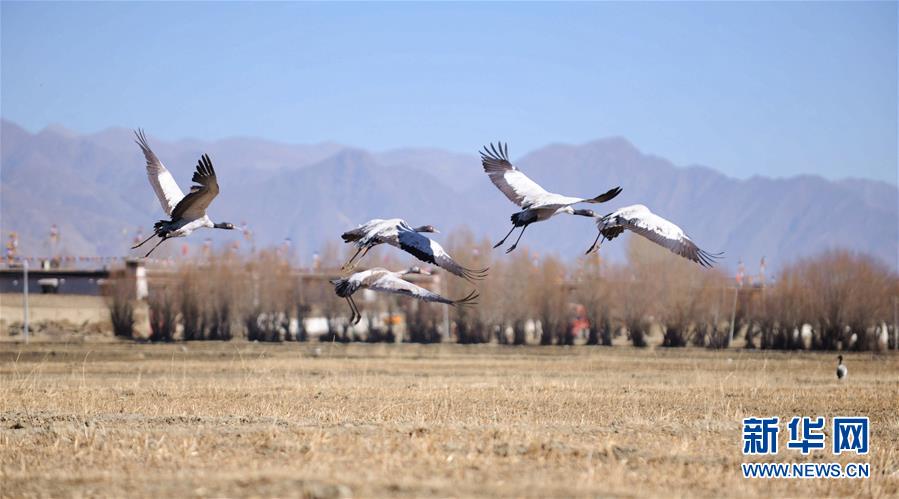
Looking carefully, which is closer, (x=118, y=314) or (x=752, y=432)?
(x=752, y=432)

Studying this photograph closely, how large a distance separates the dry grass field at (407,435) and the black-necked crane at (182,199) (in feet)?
11.1

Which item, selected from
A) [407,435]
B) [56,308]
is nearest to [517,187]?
[407,435]

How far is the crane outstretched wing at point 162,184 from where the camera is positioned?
83.4 ft

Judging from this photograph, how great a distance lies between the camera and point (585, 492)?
46.9 ft

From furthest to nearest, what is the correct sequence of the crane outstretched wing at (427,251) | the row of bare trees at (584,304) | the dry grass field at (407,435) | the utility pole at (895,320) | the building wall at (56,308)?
the building wall at (56,308), the row of bare trees at (584,304), the utility pole at (895,320), the crane outstretched wing at (427,251), the dry grass field at (407,435)

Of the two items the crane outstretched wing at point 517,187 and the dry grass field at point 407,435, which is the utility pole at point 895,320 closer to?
the dry grass field at point 407,435

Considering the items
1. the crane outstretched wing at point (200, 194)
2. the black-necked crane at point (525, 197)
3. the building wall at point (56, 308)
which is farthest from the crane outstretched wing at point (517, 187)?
the building wall at point (56, 308)

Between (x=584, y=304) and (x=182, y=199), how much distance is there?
64817 mm

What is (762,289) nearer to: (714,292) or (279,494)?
(714,292)

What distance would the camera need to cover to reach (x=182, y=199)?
933 inches

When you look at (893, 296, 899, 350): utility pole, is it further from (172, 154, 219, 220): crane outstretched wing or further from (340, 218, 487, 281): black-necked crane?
(172, 154, 219, 220): crane outstretched wing

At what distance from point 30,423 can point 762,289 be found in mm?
69895

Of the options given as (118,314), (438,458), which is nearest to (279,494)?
(438,458)

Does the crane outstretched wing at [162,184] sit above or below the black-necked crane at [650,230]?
above
